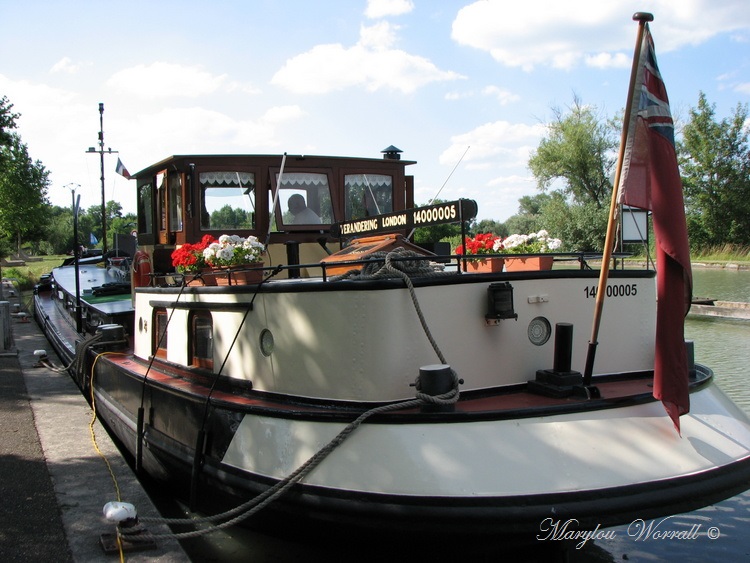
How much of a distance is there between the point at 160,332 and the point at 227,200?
1.53 metres

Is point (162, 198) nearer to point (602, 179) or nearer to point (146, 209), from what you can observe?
point (146, 209)

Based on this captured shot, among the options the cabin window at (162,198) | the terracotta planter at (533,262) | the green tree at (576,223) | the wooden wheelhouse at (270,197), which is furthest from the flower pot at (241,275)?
the green tree at (576,223)

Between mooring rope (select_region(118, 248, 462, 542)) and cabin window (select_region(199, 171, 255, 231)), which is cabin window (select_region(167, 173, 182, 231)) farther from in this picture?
mooring rope (select_region(118, 248, 462, 542))

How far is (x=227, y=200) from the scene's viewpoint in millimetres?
7047

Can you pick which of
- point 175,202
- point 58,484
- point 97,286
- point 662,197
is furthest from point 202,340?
point 97,286

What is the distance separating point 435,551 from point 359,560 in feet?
2.11

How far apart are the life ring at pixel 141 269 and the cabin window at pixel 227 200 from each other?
4.16 feet

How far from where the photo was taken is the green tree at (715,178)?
41.8m

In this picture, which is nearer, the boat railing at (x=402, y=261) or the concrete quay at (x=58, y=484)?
the concrete quay at (x=58, y=484)

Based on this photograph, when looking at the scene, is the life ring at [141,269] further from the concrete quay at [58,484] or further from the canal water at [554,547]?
the canal water at [554,547]

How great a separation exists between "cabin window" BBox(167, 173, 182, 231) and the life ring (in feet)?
2.12

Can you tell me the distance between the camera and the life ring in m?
7.84

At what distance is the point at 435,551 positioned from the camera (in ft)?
12.5

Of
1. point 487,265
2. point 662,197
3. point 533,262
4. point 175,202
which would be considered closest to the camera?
point 662,197
